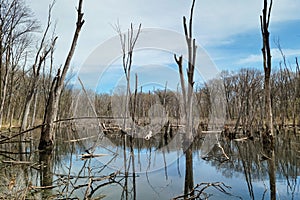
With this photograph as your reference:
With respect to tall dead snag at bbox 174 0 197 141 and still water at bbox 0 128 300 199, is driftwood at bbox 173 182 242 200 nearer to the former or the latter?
still water at bbox 0 128 300 199

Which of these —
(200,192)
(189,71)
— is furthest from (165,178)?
(189,71)

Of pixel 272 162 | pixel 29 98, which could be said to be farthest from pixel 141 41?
pixel 272 162

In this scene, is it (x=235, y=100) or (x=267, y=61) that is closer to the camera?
(x=267, y=61)

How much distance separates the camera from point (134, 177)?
5.99 metres

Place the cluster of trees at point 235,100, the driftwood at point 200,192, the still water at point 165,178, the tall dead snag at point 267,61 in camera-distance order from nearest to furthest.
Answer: the driftwood at point 200,192
the still water at point 165,178
the tall dead snag at point 267,61
the cluster of trees at point 235,100

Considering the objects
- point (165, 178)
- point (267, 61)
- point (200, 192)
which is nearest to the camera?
point (200, 192)

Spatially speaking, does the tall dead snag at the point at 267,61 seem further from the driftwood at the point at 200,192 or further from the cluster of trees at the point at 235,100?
the cluster of trees at the point at 235,100

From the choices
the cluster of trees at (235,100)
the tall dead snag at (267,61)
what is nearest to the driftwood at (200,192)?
the tall dead snag at (267,61)

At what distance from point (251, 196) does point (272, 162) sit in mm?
3455

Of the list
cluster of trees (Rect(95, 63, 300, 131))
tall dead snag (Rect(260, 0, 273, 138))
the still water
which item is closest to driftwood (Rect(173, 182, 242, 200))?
the still water

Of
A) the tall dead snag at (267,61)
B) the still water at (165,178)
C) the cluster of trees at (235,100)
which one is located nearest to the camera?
the still water at (165,178)

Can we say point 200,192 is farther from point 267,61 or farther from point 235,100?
point 235,100

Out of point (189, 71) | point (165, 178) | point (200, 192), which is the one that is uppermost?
point (189, 71)

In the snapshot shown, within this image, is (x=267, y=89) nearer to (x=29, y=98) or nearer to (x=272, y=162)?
(x=272, y=162)
